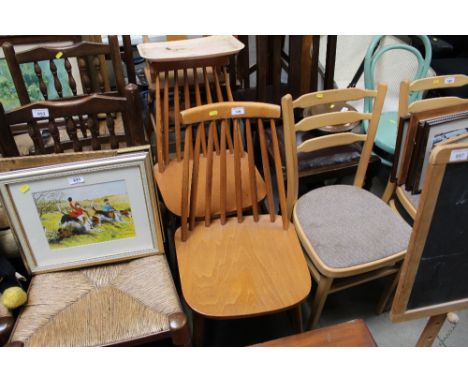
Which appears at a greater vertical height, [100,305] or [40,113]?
[40,113]

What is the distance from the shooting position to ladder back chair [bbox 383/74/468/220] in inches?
57.3

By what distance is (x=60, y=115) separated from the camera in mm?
1174

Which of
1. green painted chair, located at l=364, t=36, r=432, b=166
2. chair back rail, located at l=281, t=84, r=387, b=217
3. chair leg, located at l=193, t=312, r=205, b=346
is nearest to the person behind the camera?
chair leg, located at l=193, t=312, r=205, b=346

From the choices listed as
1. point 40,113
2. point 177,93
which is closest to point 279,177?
point 177,93

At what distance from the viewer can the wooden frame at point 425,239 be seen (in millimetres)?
701

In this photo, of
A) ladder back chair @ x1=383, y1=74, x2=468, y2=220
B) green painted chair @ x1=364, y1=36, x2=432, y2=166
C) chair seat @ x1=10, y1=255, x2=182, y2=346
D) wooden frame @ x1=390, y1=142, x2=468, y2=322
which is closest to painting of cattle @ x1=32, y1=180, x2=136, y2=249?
chair seat @ x1=10, y1=255, x2=182, y2=346

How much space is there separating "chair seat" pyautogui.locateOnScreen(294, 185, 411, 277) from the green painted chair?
40cm

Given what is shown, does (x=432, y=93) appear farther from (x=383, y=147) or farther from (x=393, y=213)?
(x=393, y=213)

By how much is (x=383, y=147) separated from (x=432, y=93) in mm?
820

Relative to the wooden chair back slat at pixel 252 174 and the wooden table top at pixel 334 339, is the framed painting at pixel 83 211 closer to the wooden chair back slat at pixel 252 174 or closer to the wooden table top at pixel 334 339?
the wooden chair back slat at pixel 252 174

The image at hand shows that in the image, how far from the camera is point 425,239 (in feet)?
2.64

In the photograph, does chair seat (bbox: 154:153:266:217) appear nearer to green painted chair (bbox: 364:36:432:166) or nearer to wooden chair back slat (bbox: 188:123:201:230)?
wooden chair back slat (bbox: 188:123:201:230)

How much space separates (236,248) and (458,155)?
30.9 inches

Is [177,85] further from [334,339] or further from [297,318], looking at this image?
[334,339]
